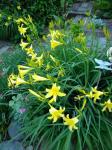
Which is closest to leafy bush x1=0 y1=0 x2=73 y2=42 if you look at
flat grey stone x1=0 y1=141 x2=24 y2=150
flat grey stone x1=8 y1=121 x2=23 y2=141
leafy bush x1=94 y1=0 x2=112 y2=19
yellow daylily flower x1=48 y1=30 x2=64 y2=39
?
leafy bush x1=94 y1=0 x2=112 y2=19

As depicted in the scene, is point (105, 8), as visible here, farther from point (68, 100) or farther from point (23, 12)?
point (68, 100)

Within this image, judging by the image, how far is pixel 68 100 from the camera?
9.31ft

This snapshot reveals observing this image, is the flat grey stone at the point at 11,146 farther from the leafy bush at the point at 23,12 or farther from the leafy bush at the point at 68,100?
the leafy bush at the point at 23,12

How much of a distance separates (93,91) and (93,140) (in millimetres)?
435

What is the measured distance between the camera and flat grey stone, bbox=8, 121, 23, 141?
2.98 m

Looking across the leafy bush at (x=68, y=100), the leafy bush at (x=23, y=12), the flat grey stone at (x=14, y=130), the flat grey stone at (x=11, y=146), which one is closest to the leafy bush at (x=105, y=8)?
the leafy bush at (x=23, y=12)

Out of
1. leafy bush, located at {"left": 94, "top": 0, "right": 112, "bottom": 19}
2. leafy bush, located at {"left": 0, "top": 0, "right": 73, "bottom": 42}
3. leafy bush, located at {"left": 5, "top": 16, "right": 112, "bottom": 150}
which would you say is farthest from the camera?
leafy bush, located at {"left": 94, "top": 0, "right": 112, "bottom": 19}

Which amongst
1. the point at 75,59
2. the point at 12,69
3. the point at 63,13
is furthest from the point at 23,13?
the point at 75,59

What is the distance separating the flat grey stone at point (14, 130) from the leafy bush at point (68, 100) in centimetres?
8

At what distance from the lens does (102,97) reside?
9.10 ft

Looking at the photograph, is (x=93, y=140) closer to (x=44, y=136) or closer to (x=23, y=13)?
(x=44, y=136)

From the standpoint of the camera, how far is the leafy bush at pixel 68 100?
8.55ft

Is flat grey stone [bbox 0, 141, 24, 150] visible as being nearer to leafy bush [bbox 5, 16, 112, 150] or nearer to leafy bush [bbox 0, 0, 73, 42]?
leafy bush [bbox 5, 16, 112, 150]

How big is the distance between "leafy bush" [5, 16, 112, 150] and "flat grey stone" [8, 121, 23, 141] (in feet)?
0.25
